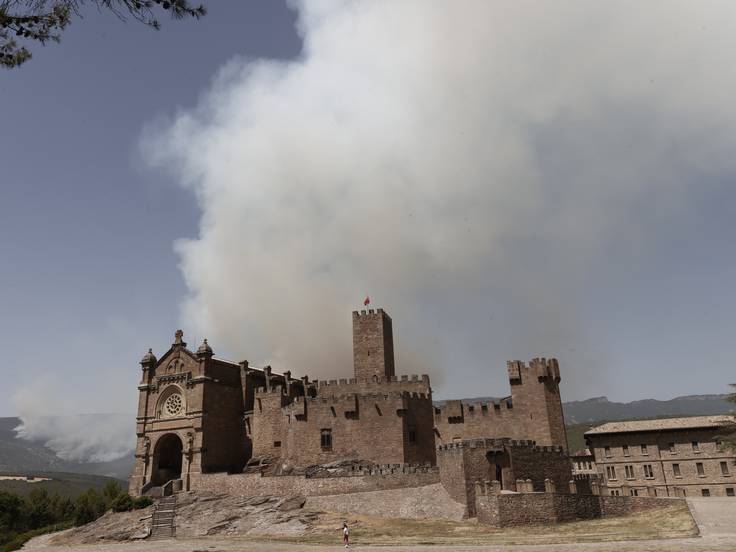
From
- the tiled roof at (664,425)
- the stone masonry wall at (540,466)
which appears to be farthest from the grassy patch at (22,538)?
the tiled roof at (664,425)

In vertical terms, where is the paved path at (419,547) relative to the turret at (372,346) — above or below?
below

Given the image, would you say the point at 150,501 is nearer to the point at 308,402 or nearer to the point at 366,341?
the point at 308,402

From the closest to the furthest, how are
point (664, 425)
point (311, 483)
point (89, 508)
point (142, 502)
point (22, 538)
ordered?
point (311, 483)
point (142, 502)
point (22, 538)
point (664, 425)
point (89, 508)

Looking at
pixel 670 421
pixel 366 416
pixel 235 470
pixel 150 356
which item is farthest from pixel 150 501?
pixel 670 421

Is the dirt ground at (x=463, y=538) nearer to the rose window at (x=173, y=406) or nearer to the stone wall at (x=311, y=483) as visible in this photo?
the stone wall at (x=311, y=483)

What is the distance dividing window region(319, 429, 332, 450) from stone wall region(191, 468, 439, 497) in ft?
19.9

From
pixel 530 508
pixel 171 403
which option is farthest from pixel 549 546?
pixel 171 403

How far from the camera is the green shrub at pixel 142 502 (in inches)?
1994

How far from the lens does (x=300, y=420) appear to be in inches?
2144

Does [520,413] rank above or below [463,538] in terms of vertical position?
above

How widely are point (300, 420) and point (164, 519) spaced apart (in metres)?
14.1

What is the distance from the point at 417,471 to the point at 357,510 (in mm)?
5471

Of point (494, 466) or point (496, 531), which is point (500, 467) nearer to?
point (494, 466)

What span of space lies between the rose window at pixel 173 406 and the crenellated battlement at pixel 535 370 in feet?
106
